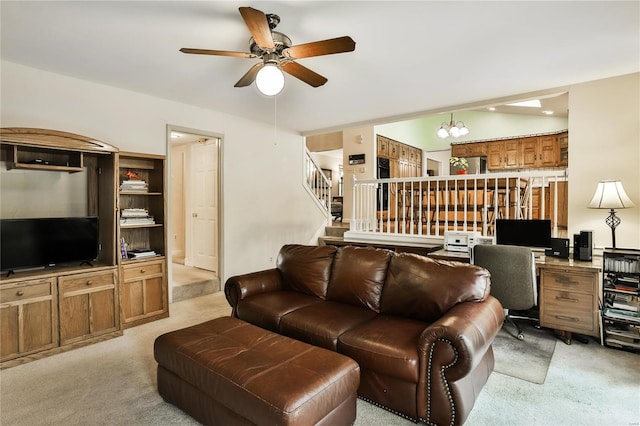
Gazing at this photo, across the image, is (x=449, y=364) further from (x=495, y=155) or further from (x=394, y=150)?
(x=495, y=155)

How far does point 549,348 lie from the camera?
293 centimetres

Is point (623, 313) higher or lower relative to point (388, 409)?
higher

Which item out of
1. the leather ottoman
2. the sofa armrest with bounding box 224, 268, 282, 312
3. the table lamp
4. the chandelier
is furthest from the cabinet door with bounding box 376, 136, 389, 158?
the leather ottoman

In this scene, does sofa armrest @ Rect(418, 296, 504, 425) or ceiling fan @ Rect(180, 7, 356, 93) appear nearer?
sofa armrest @ Rect(418, 296, 504, 425)

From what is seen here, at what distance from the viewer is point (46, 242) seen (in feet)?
9.69

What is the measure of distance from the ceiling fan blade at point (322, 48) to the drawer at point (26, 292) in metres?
2.81

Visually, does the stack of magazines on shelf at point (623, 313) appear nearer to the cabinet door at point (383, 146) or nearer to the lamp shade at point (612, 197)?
the lamp shade at point (612, 197)

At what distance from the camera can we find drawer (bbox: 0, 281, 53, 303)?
2.60 metres

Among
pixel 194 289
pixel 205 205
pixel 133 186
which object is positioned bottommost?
pixel 194 289

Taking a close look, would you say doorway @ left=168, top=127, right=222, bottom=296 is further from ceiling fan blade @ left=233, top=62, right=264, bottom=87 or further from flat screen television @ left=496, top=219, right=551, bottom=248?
flat screen television @ left=496, top=219, right=551, bottom=248

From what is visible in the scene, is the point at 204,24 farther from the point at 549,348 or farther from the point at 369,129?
the point at 369,129

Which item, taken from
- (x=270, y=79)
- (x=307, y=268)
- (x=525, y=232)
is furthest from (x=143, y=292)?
(x=525, y=232)

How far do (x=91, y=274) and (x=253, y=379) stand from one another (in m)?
2.36

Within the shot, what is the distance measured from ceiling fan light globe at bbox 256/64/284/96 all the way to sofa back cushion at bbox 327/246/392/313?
1.54 metres
